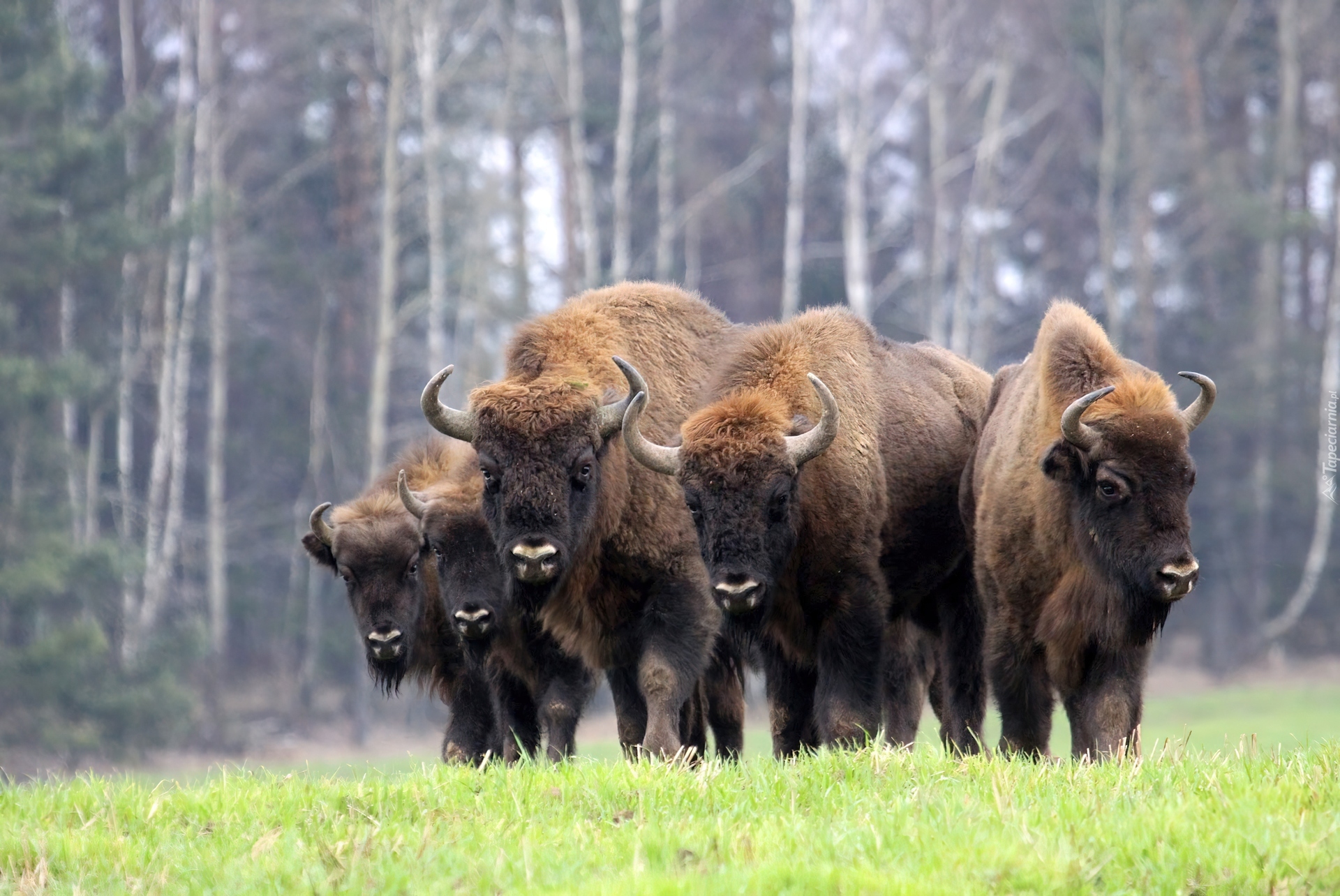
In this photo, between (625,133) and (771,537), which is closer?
(771,537)

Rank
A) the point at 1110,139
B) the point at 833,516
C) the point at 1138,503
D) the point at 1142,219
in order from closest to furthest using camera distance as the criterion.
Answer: the point at 1138,503
the point at 833,516
the point at 1110,139
the point at 1142,219

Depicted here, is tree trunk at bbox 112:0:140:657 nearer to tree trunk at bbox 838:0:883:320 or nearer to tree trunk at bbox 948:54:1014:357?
tree trunk at bbox 838:0:883:320

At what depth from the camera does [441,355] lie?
33156 mm

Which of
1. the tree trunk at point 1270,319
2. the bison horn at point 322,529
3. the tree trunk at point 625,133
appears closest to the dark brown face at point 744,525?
the bison horn at point 322,529

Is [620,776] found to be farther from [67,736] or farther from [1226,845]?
[67,736]

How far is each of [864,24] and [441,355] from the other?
11.3m

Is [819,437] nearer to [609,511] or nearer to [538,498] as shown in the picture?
[609,511]

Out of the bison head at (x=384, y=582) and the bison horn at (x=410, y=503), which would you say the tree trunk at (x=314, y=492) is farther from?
the bison horn at (x=410, y=503)

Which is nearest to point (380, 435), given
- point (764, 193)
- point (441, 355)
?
point (441, 355)

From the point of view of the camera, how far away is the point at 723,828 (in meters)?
5.41

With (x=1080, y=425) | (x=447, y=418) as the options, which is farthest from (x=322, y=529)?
(x=1080, y=425)

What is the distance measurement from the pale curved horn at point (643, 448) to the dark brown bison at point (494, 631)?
3.83ft

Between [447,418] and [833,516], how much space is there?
87.3 inches

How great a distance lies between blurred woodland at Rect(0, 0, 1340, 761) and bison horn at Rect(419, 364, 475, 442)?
19470 mm
